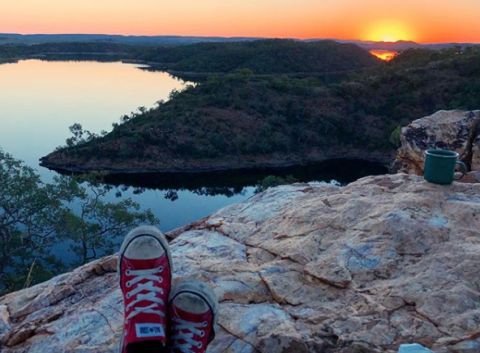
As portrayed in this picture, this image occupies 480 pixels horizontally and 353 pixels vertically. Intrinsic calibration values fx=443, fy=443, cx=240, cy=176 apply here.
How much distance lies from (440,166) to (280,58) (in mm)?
66669

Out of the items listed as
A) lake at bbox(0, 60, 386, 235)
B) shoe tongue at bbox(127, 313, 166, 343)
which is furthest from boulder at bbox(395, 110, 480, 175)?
lake at bbox(0, 60, 386, 235)

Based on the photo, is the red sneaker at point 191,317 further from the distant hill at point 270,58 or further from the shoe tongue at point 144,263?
the distant hill at point 270,58

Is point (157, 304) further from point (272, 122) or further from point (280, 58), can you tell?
point (280, 58)

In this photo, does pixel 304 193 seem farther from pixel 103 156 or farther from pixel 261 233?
pixel 103 156

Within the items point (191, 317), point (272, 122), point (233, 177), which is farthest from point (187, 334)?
point (272, 122)

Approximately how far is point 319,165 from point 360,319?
34925mm

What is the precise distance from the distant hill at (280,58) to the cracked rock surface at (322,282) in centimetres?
6223

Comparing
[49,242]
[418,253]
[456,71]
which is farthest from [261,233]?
[456,71]

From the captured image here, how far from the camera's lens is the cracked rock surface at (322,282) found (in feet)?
7.89

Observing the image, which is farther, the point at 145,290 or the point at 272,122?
the point at 272,122

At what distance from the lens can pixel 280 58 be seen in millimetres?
67625

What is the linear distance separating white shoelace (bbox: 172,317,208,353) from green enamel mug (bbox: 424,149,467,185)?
230 cm

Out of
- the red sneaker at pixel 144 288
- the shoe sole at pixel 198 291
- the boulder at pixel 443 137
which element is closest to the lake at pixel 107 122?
the boulder at pixel 443 137

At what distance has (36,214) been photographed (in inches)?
532
